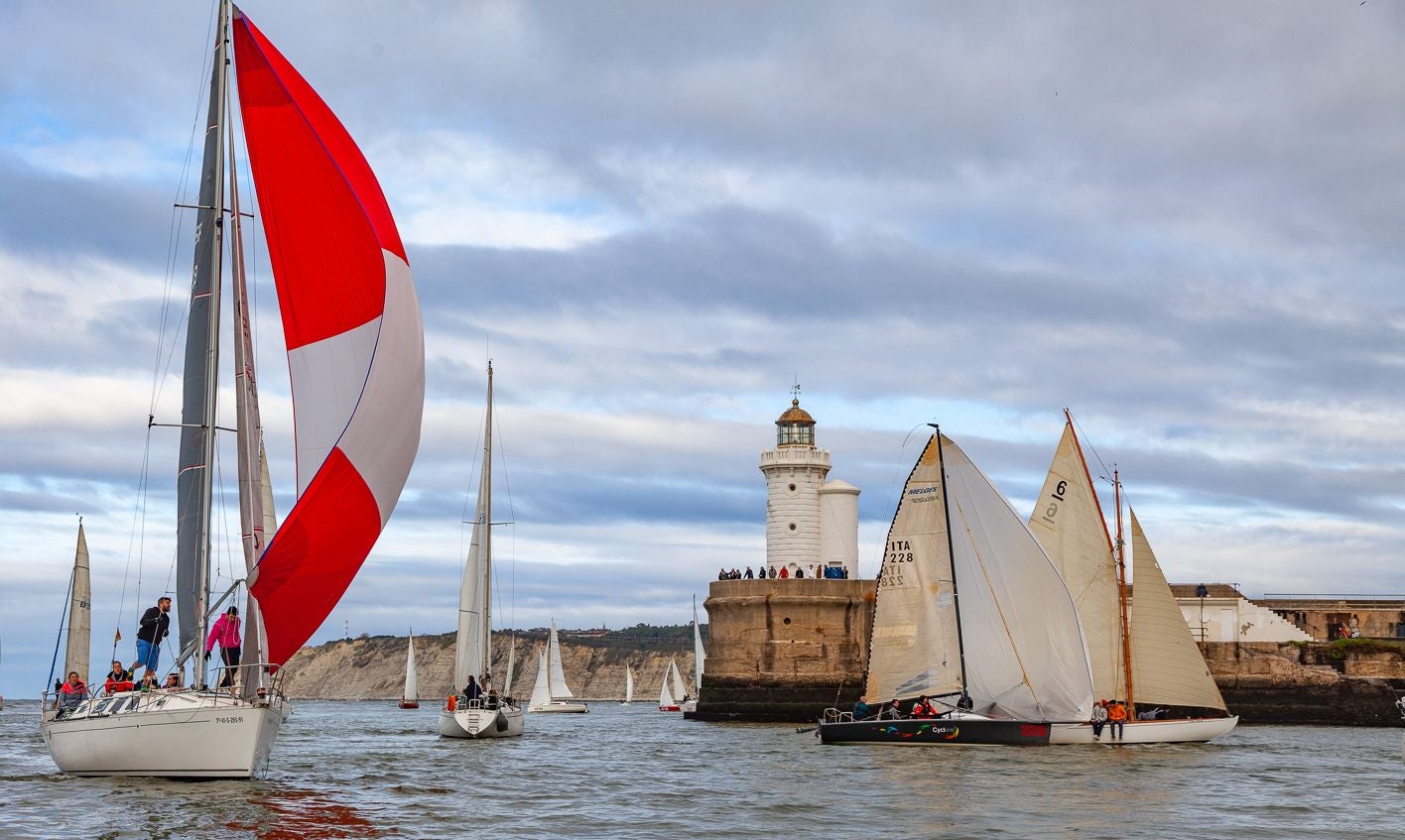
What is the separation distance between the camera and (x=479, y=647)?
39.1m

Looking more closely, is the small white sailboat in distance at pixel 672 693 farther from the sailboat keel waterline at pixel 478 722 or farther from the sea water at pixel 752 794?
the sea water at pixel 752 794

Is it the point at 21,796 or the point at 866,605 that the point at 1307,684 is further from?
the point at 21,796

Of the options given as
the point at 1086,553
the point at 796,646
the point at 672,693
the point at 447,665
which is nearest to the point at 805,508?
the point at 796,646

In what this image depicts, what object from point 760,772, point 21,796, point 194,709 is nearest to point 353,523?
point 194,709

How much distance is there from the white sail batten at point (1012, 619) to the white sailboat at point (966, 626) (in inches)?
0.9

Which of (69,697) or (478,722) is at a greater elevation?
(69,697)

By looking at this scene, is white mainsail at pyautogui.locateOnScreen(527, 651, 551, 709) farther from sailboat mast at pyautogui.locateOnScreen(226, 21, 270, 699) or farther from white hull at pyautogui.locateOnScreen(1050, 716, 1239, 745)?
sailboat mast at pyautogui.locateOnScreen(226, 21, 270, 699)

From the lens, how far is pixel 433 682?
137000mm

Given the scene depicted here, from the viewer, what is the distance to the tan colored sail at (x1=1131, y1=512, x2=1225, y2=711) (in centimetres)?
3462

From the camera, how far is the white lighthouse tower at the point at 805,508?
51.4 m

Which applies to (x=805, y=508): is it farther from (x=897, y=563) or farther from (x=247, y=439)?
(x=247, y=439)

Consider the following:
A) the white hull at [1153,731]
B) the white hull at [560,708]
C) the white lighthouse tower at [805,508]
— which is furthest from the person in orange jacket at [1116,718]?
the white hull at [560,708]

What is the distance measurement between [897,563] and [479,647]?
37.4 ft

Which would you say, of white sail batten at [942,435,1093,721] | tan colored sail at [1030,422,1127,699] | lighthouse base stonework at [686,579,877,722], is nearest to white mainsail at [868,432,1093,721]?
white sail batten at [942,435,1093,721]
